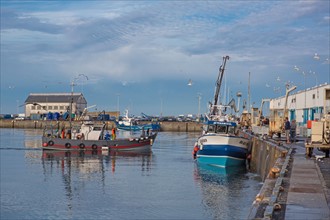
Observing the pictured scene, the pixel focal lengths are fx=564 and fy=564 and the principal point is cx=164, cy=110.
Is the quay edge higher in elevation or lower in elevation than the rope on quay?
higher

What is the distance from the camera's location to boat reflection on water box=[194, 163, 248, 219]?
23.5 m

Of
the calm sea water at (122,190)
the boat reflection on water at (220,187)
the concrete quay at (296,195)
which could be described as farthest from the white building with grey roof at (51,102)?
the concrete quay at (296,195)

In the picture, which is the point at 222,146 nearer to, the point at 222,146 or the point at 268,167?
the point at 222,146

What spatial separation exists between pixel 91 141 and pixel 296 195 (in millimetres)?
43388

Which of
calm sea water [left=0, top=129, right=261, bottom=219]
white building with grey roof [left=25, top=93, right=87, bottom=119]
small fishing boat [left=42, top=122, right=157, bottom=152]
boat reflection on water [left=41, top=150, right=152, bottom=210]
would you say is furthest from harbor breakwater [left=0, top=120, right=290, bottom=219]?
white building with grey roof [left=25, top=93, right=87, bottom=119]

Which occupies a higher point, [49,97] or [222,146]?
[49,97]

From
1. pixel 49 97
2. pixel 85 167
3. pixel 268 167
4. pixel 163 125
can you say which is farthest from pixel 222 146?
pixel 49 97

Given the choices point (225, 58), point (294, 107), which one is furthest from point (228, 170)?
point (294, 107)

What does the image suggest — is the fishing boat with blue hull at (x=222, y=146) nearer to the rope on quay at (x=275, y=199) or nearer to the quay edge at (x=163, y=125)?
the rope on quay at (x=275, y=199)

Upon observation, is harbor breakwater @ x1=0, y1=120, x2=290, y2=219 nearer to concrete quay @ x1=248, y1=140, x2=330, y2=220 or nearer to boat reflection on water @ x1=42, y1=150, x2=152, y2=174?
concrete quay @ x1=248, y1=140, x2=330, y2=220

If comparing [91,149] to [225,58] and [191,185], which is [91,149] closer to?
[225,58]

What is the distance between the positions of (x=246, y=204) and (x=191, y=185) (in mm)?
7239

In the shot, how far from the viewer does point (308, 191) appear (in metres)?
16.1

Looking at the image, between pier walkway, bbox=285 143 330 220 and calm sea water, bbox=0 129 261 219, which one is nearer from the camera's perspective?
pier walkway, bbox=285 143 330 220
